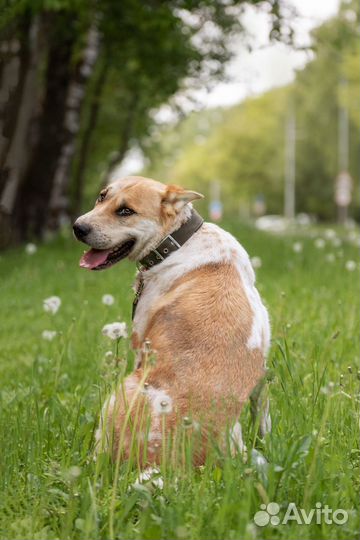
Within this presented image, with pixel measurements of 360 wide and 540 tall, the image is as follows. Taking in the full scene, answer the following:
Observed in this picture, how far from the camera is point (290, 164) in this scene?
262 feet

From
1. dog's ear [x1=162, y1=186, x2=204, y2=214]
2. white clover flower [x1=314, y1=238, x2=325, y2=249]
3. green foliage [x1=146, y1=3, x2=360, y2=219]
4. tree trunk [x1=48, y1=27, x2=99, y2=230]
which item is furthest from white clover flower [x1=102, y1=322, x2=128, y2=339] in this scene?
green foliage [x1=146, y1=3, x2=360, y2=219]

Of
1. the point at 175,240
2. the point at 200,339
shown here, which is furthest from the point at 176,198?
the point at 200,339

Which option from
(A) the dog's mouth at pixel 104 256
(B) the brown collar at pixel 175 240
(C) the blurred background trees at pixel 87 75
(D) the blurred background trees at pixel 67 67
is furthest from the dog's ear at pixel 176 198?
(D) the blurred background trees at pixel 67 67

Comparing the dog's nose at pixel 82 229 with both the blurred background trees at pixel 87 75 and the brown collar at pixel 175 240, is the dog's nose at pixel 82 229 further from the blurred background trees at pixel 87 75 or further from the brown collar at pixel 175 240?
the blurred background trees at pixel 87 75

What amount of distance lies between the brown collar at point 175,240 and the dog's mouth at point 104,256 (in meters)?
0.16

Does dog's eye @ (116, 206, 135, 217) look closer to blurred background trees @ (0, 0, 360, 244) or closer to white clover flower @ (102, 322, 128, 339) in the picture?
white clover flower @ (102, 322, 128, 339)

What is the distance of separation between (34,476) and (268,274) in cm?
883

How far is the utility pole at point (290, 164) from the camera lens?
258 ft

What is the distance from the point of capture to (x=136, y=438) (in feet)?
13.1

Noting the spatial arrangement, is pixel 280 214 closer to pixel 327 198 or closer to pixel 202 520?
pixel 327 198

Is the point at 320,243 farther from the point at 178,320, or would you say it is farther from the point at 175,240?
the point at 178,320

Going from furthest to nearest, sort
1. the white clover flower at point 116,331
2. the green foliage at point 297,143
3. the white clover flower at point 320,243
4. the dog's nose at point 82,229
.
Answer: the green foliage at point 297,143, the white clover flower at point 320,243, the dog's nose at point 82,229, the white clover flower at point 116,331

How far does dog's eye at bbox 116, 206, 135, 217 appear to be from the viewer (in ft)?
15.6

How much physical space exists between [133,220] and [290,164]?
76.5 m
